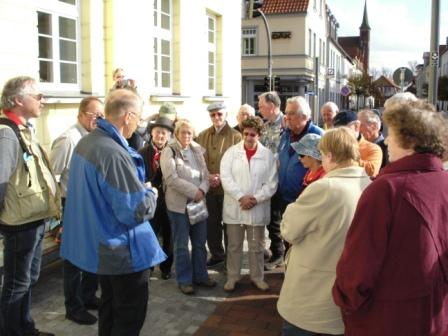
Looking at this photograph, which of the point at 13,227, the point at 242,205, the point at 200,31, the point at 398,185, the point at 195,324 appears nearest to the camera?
the point at 398,185

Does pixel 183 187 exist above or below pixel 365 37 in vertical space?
below

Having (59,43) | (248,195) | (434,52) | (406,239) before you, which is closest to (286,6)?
(434,52)

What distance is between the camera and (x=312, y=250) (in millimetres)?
2916

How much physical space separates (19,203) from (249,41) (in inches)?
1359

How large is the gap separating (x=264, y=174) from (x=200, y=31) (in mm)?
7426

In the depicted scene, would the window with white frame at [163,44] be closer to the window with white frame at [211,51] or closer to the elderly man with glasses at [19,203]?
the window with white frame at [211,51]

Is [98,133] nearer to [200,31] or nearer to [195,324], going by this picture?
[195,324]

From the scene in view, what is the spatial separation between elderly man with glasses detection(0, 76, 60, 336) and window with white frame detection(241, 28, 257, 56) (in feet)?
110

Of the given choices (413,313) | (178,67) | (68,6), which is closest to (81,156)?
(413,313)

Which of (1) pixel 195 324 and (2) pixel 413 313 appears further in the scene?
(1) pixel 195 324

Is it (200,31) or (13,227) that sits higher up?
(200,31)

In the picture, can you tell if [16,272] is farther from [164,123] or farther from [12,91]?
[164,123]

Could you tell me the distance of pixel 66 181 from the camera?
4211mm

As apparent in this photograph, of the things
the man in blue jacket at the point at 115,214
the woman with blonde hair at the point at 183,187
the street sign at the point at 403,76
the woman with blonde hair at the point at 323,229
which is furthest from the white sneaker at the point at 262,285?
the street sign at the point at 403,76
